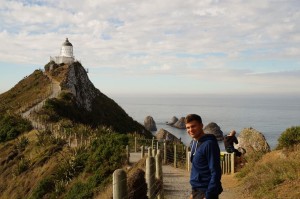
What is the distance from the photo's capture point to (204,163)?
5410mm

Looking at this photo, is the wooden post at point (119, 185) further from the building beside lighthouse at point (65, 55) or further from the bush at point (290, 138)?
the building beside lighthouse at point (65, 55)

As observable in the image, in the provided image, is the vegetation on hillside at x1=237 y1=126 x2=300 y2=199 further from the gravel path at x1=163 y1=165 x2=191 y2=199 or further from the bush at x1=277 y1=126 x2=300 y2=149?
the gravel path at x1=163 y1=165 x2=191 y2=199

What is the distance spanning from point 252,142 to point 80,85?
48037 millimetres

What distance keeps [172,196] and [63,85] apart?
4562cm

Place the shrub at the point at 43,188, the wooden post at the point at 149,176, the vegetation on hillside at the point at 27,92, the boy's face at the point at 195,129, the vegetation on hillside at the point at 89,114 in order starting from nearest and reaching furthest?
1. the boy's face at the point at 195,129
2. the wooden post at the point at 149,176
3. the shrub at the point at 43,188
4. the vegetation on hillside at the point at 89,114
5. the vegetation on hillside at the point at 27,92

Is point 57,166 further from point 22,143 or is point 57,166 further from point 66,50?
point 66,50

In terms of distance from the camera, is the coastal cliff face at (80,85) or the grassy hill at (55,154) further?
the coastal cliff face at (80,85)

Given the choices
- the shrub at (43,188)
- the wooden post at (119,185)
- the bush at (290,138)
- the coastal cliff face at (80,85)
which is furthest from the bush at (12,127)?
the wooden post at (119,185)

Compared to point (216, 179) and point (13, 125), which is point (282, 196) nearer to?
point (216, 179)

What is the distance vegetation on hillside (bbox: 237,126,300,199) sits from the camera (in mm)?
11273

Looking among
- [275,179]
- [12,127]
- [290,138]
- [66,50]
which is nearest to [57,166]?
[290,138]

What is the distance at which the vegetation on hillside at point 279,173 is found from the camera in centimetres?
1127

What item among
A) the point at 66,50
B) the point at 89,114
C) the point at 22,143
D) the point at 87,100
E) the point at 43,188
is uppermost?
the point at 66,50

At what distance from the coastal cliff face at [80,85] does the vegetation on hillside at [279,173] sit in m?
43.0
